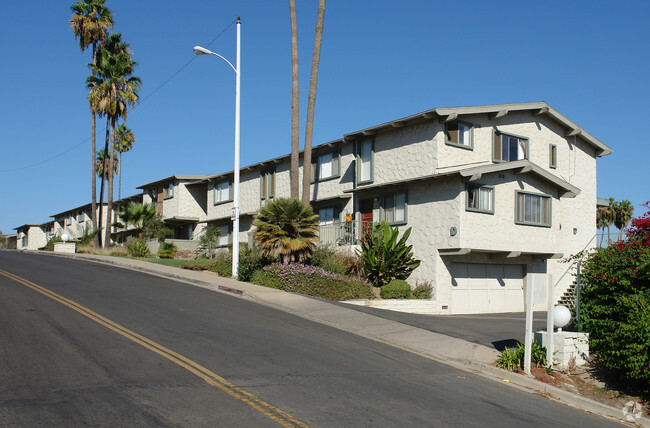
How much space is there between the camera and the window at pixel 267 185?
33.8m

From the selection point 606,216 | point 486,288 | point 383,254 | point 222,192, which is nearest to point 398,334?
point 383,254

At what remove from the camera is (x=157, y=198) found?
1783 inches

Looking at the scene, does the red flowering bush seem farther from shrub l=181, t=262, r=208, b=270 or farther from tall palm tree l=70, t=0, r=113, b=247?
tall palm tree l=70, t=0, r=113, b=247

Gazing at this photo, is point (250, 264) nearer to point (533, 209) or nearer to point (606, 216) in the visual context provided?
point (533, 209)

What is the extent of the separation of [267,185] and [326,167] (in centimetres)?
594

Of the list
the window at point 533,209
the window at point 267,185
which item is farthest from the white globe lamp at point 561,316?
the window at point 267,185

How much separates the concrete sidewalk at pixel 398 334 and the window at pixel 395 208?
7.31 metres

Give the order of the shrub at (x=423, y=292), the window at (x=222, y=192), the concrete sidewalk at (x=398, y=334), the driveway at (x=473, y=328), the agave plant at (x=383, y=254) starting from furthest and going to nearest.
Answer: the window at (x=222, y=192), the shrub at (x=423, y=292), the agave plant at (x=383, y=254), the driveway at (x=473, y=328), the concrete sidewalk at (x=398, y=334)

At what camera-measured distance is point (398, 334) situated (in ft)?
46.6

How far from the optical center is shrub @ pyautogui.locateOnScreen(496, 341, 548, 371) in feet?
37.0

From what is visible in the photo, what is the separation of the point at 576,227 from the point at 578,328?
63.9 ft

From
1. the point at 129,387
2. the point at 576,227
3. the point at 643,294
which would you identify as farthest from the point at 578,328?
the point at 576,227

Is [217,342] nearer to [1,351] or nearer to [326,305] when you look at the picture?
[1,351]

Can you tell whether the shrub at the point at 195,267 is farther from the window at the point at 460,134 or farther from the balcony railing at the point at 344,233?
the window at the point at 460,134
